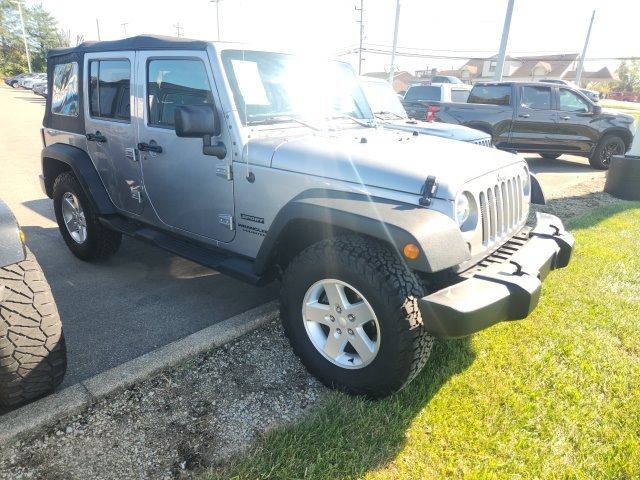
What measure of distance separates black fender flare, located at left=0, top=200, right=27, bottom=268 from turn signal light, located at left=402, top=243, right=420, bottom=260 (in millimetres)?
1831

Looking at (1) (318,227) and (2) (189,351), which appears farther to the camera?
(2) (189,351)

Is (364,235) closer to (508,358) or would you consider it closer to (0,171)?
(508,358)

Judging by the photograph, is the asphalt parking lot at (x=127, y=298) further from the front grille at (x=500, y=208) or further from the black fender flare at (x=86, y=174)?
the front grille at (x=500, y=208)

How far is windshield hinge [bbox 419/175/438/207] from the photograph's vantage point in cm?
244

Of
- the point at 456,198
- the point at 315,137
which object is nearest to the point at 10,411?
the point at 315,137

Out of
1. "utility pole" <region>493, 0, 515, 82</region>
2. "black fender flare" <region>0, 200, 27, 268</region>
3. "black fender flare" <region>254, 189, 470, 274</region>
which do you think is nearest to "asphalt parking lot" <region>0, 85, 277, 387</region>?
"black fender flare" <region>0, 200, 27, 268</region>

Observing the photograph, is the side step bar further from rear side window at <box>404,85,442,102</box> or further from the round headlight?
rear side window at <box>404,85,442,102</box>

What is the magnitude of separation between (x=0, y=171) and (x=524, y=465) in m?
9.77

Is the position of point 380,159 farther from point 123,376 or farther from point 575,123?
point 575,123

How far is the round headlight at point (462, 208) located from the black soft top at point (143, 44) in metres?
2.00

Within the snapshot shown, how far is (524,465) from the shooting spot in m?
2.23

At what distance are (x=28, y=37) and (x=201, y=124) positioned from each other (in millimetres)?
81107

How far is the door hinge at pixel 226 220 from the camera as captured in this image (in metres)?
3.32

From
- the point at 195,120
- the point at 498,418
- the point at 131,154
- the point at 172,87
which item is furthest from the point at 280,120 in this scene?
the point at 498,418
